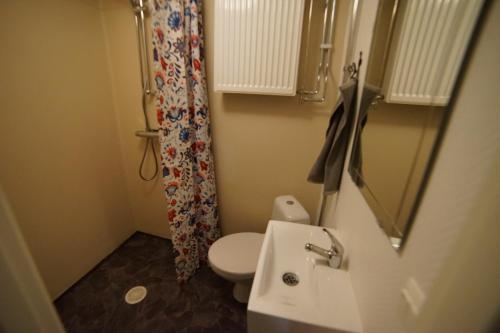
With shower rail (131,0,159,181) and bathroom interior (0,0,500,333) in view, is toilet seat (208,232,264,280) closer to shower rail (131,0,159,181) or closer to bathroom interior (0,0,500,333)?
bathroom interior (0,0,500,333)

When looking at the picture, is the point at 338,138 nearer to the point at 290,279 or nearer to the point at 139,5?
the point at 290,279

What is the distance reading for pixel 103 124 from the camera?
1.79 metres

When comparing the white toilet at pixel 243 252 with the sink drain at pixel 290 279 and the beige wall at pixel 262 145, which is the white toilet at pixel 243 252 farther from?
the sink drain at pixel 290 279

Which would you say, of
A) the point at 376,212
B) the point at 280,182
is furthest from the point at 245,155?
the point at 376,212

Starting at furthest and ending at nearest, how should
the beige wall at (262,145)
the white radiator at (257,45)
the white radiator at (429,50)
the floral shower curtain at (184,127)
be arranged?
the beige wall at (262,145) → the floral shower curtain at (184,127) → the white radiator at (257,45) → the white radiator at (429,50)

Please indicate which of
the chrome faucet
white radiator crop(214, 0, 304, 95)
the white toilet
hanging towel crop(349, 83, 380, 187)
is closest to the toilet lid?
the white toilet

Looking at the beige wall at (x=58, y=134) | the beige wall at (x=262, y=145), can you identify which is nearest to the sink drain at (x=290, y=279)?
the beige wall at (x=262, y=145)

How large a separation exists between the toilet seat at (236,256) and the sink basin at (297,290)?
1.31 ft

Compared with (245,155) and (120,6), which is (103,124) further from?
(245,155)

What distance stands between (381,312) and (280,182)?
1.14 m

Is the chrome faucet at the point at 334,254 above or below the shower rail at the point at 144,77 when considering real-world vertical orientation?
below

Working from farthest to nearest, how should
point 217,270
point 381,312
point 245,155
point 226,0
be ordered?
point 245,155, point 217,270, point 226,0, point 381,312

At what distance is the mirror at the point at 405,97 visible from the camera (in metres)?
0.41

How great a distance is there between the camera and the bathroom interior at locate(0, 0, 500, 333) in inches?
14.0
